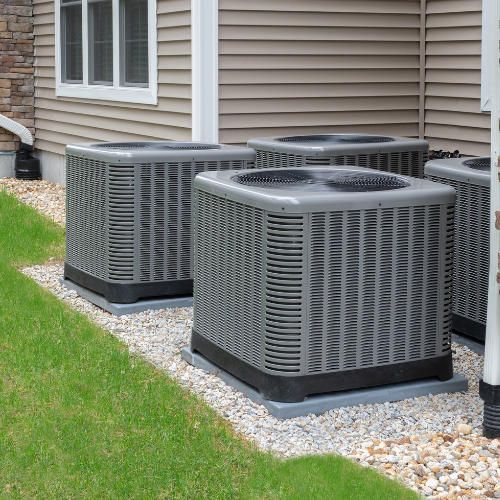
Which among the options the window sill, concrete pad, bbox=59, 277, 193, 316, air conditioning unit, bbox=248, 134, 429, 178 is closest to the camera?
concrete pad, bbox=59, 277, 193, 316

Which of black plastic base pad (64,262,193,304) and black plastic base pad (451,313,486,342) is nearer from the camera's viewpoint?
black plastic base pad (451,313,486,342)

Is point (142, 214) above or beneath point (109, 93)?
beneath

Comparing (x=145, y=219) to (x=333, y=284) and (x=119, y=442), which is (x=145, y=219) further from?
(x=119, y=442)

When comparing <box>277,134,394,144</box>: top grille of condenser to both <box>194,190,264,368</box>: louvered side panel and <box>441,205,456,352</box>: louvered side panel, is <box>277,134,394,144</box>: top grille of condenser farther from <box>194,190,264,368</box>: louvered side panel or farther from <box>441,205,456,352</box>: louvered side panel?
<box>441,205,456,352</box>: louvered side panel

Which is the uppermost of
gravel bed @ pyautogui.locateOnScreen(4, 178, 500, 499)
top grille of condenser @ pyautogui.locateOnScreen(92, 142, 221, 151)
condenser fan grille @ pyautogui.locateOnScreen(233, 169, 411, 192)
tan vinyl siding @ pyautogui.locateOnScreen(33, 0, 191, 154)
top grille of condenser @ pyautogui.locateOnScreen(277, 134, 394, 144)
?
tan vinyl siding @ pyautogui.locateOnScreen(33, 0, 191, 154)

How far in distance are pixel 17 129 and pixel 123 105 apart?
292 cm

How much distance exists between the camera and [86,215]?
5078 millimetres

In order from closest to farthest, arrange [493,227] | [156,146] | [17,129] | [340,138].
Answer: [493,227], [156,146], [340,138], [17,129]

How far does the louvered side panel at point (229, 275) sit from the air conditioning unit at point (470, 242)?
4.03 feet

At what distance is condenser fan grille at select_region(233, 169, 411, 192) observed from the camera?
3699 millimetres

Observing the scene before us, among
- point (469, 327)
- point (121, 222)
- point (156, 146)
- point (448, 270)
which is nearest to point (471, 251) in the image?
point (469, 327)

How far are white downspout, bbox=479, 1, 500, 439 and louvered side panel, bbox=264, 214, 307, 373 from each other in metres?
0.70

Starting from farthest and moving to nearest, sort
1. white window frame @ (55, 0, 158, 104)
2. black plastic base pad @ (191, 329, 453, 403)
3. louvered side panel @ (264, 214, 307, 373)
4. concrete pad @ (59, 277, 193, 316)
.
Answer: white window frame @ (55, 0, 158, 104), concrete pad @ (59, 277, 193, 316), black plastic base pad @ (191, 329, 453, 403), louvered side panel @ (264, 214, 307, 373)

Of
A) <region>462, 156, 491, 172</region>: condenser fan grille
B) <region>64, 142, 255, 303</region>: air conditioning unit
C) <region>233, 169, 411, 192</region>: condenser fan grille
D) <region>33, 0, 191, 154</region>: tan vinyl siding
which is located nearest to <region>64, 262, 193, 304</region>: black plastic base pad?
<region>64, 142, 255, 303</region>: air conditioning unit
